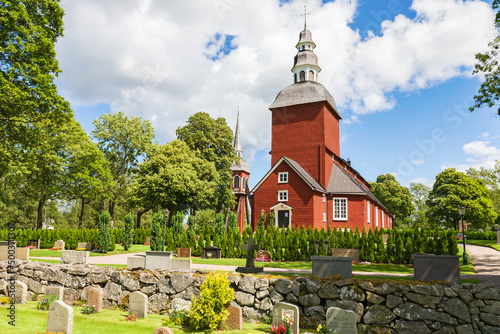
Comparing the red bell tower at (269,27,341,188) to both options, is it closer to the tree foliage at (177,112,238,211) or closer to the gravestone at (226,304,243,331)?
the tree foliage at (177,112,238,211)

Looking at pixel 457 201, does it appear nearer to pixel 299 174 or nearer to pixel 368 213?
pixel 368 213

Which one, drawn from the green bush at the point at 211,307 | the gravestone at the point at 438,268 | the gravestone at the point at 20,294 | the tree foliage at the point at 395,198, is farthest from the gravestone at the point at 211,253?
the tree foliage at the point at 395,198

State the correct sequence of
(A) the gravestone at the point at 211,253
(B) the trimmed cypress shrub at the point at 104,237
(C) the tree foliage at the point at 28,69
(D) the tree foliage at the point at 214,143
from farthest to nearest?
(D) the tree foliage at the point at 214,143 < (B) the trimmed cypress shrub at the point at 104,237 < (A) the gravestone at the point at 211,253 < (C) the tree foliage at the point at 28,69

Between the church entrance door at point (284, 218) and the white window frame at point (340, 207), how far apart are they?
16.8 ft

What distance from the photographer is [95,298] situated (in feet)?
31.6

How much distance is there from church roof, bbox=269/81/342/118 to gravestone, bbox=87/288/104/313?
2864cm

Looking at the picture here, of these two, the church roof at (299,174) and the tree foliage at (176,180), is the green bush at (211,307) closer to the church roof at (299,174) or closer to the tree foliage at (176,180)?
the church roof at (299,174)

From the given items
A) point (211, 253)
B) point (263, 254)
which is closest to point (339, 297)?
point (263, 254)

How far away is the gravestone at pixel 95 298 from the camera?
9.62 meters

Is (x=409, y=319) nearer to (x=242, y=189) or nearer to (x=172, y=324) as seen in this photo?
(x=172, y=324)

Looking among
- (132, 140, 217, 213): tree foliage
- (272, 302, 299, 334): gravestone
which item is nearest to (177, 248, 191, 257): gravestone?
(272, 302, 299, 334): gravestone

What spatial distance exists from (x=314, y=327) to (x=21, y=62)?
58.9 feet

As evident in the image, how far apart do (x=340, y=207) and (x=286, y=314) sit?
26805 mm

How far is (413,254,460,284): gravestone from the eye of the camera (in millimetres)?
9531
